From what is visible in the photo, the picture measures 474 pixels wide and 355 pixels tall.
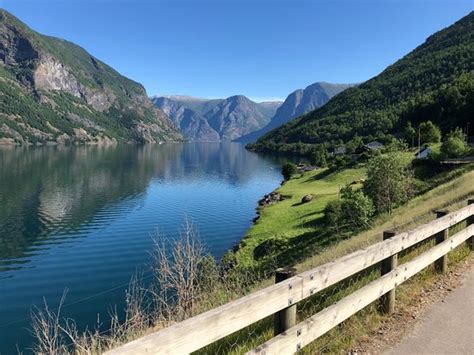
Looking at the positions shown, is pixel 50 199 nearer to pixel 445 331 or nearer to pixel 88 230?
pixel 88 230

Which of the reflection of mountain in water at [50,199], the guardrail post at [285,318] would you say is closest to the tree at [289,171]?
the reflection of mountain in water at [50,199]

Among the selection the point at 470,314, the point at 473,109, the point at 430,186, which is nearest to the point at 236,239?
the point at 430,186

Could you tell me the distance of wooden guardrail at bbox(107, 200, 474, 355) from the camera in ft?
14.9

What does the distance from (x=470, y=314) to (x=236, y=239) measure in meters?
40.3

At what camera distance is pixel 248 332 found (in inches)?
317

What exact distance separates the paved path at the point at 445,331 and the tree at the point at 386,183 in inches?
1249

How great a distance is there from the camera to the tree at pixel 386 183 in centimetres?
4056

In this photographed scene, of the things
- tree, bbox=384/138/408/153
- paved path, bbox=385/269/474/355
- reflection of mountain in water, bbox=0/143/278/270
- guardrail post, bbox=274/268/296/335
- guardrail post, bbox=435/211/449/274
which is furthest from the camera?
reflection of mountain in water, bbox=0/143/278/270

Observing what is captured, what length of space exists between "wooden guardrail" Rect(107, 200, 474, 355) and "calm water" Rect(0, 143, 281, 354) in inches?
916

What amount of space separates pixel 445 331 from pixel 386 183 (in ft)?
113

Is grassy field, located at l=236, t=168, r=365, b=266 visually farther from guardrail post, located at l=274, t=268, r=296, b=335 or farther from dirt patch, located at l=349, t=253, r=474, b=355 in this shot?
guardrail post, located at l=274, t=268, r=296, b=335

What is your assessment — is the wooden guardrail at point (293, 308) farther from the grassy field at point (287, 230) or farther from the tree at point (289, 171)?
the tree at point (289, 171)

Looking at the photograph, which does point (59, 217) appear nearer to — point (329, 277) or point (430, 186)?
point (430, 186)

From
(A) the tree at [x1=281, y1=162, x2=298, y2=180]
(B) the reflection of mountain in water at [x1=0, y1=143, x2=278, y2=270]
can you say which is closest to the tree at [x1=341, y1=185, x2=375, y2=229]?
(B) the reflection of mountain in water at [x1=0, y1=143, x2=278, y2=270]
